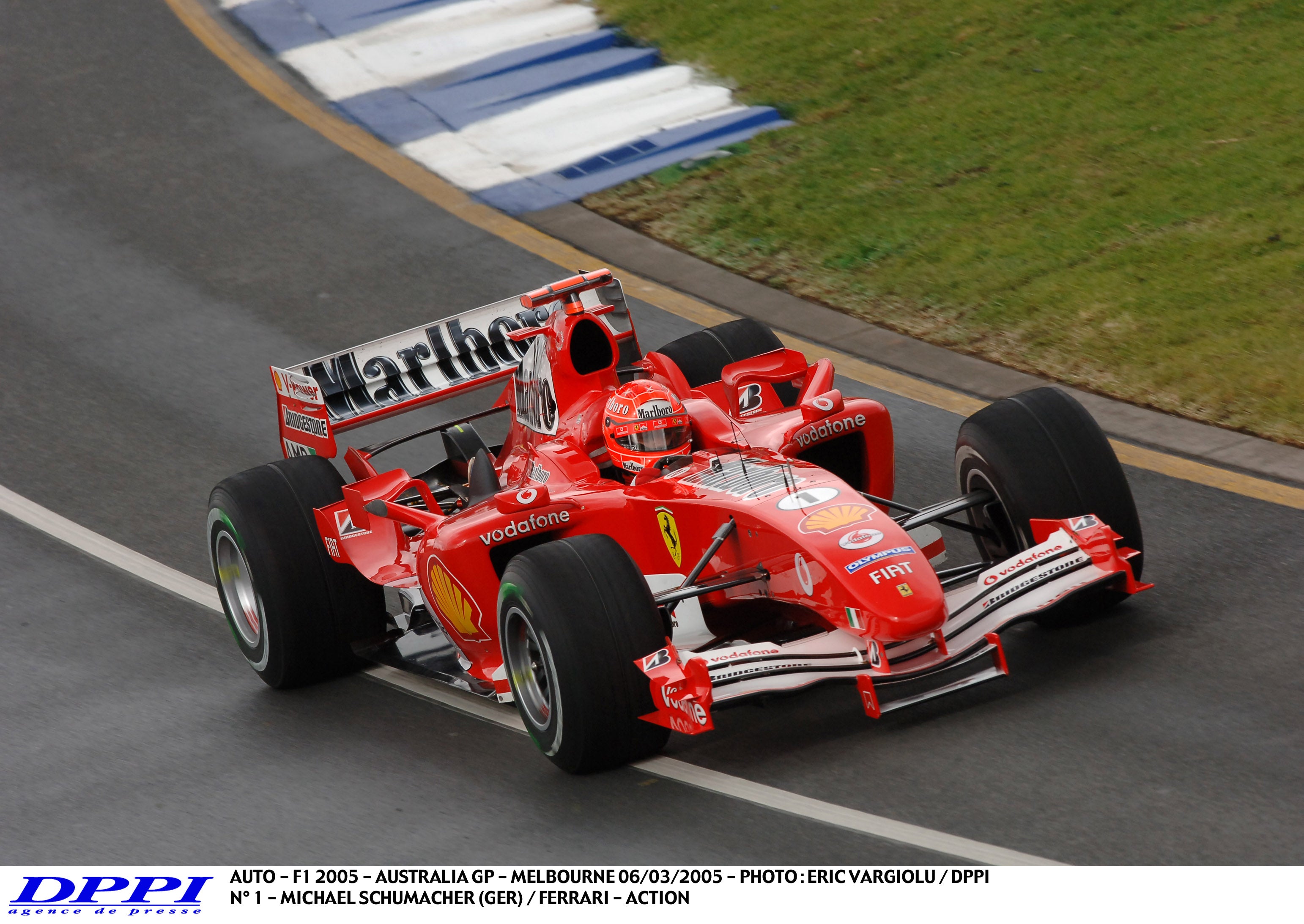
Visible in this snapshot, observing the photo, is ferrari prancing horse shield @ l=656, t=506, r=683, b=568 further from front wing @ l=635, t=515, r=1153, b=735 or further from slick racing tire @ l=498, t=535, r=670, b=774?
slick racing tire @ l=498, t=535, r=670, b=774

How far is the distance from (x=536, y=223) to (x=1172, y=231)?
5.24 metres

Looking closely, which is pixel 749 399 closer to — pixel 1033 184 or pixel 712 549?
pixel 712 549

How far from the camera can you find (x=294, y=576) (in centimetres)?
827

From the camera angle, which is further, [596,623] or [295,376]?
[295,376]

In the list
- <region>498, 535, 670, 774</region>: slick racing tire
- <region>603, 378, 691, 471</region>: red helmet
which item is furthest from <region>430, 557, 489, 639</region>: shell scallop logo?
<region>603, 378, 691, 471</region>: red helmet

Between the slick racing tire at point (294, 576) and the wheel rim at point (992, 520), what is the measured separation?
304 centimetres

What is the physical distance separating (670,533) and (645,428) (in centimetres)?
53

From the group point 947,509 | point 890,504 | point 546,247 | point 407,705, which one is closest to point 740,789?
point 947,509

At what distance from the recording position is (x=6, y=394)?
1254 centimetres

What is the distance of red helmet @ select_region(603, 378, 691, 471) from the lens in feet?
25.3

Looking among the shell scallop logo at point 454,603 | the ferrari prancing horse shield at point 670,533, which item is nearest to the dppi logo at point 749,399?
the ferrari prancing horse shield at point 670,533

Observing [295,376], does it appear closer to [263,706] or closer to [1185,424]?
[263,706]

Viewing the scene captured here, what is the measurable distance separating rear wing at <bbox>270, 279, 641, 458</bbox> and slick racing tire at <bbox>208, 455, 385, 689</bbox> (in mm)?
470
